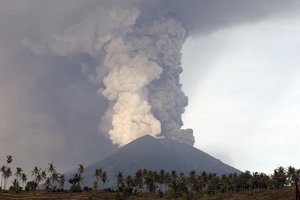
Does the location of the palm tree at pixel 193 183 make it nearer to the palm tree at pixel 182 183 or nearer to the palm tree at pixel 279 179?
the palm tree at pixel 182 183

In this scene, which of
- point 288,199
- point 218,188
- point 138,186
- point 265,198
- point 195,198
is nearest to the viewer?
point 288,199

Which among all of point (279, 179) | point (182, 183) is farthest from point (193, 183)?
point (279, 179)

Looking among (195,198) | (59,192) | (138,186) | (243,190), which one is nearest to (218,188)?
(243,190)

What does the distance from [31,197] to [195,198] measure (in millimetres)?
63663

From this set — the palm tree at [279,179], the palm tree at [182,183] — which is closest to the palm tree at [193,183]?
the palm tree at [182,183]

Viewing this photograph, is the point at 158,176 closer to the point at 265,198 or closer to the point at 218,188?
the point at 218,188

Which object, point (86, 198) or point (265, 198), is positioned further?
point (86, 198)

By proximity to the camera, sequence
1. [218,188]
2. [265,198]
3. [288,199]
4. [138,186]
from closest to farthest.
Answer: [288,199] < [265,198] < [218,188] < [138,186]

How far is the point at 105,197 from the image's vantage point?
168 meters

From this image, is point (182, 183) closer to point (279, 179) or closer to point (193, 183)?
point (193, 183)

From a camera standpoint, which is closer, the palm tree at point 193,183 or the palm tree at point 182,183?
the palm tree at point 193,183

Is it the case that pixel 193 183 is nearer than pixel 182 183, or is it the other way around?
pixel 193 183

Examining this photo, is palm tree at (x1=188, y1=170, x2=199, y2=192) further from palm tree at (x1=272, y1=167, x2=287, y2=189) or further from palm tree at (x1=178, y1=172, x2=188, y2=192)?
palm tree at (x1=272, y1=167, x2=287, y2=189)

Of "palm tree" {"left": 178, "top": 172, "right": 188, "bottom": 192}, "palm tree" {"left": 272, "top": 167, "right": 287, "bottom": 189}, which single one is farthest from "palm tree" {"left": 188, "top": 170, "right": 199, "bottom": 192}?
"palm tree" {"left": 272, "top": 167, "right": 287, "bottom": 189}
